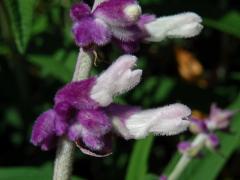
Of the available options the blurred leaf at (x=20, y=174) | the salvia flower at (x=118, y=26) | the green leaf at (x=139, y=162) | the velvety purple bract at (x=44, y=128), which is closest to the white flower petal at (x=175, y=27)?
the salvia flower at (x=118, y=26)

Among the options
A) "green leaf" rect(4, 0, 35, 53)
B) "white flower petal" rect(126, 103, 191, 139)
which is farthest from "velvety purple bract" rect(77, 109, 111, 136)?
"green leaf" rect(4, 0, 35, 53)

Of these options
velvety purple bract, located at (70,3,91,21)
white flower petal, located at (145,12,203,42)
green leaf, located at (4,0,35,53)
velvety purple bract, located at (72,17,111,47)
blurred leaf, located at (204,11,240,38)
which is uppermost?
velvety purple bract, located at (70,3,91,21)

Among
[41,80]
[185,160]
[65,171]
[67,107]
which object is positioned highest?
[67,107]

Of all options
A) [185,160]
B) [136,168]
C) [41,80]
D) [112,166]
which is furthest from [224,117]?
[41,80]

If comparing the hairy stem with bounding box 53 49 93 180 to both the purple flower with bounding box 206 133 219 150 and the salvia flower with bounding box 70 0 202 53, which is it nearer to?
the salvia flower with bounding box 70 0 202 53

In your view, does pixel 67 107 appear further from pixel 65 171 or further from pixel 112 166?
pixel 112 166

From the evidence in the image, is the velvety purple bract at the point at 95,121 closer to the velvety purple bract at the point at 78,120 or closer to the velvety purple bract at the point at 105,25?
the velvety purple bract at the point at 78,120
